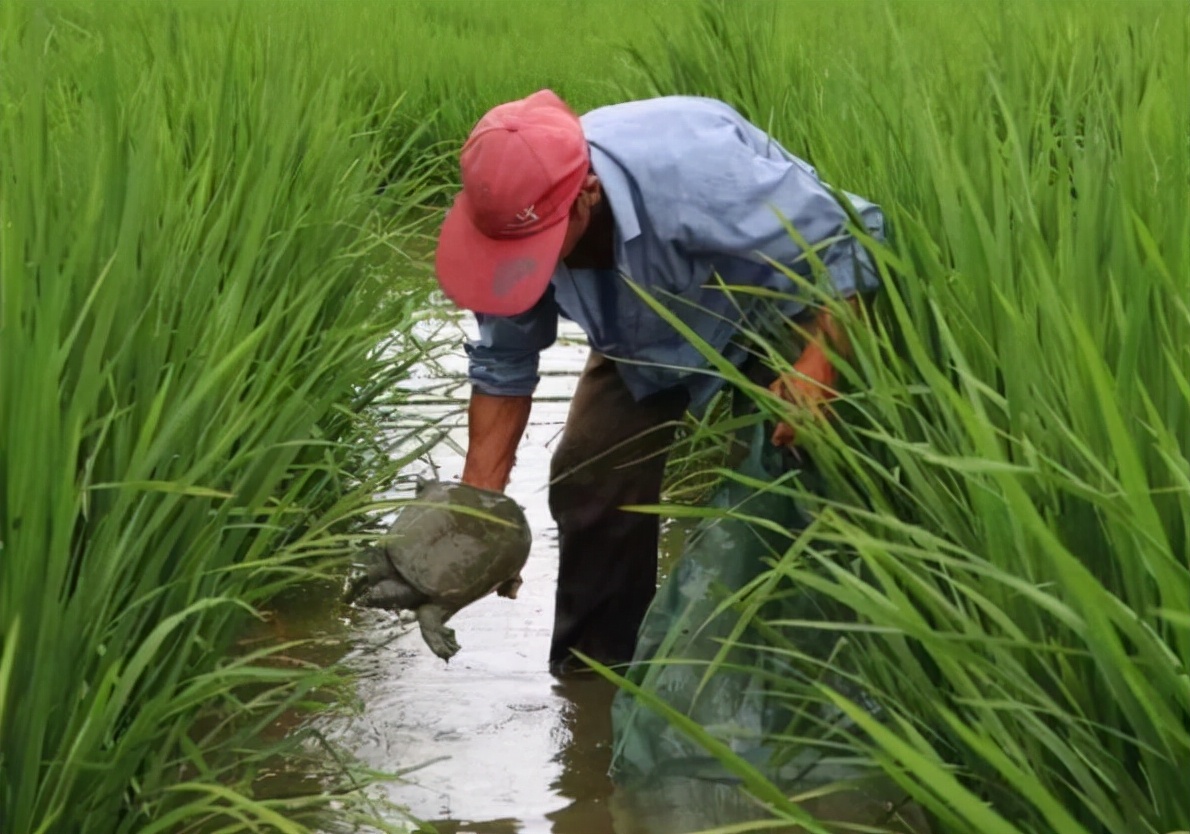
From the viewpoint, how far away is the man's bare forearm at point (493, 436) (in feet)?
8.13

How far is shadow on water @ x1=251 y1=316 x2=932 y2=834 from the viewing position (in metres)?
2.21

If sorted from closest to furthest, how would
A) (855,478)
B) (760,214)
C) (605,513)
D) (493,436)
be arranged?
1. (855,478)
2. (760,214)
3. (493,436)
4. (605,513)

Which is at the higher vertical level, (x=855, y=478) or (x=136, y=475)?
(x=136, y=475)

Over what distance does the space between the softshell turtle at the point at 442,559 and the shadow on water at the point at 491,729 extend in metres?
0.16

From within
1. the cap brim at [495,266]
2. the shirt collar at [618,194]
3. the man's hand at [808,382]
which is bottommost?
the man's hand at [808,382]

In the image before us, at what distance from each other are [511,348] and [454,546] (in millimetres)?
374

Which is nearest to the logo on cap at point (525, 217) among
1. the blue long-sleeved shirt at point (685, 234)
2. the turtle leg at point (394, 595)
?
the blue long-sleeved shirt at point (685, 234)

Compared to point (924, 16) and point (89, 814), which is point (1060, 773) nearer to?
point (89, 814)

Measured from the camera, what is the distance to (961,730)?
1.16m

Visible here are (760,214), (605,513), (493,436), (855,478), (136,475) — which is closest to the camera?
(136,475)

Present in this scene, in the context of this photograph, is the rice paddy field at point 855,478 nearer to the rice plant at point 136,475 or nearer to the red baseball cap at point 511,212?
the rice plant at point 136,475

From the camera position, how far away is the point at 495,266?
2160 mm

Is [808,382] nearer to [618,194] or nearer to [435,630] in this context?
[618,194]

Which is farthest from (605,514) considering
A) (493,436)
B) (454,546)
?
(454,546)
